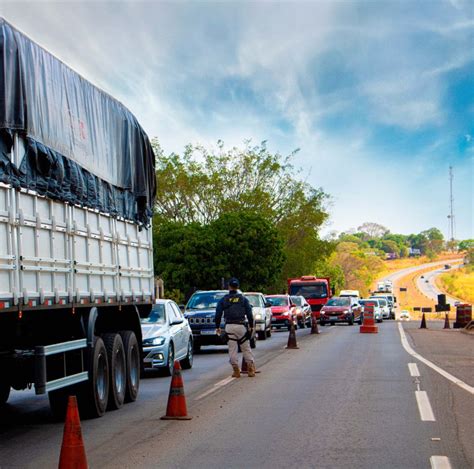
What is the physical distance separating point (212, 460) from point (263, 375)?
903 cm

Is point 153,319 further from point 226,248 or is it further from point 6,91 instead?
point 226,248

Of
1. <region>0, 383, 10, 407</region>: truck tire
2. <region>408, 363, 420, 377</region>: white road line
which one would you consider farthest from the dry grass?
<region>0, 383, 10, 407</region>: truck tire

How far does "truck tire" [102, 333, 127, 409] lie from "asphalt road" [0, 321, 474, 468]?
0.27 metres

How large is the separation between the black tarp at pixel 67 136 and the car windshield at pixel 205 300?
37.1 ft

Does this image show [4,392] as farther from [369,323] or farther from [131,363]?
[369,323]

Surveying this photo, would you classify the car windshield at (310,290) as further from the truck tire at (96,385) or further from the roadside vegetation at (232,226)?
the truck tire at (96,385)

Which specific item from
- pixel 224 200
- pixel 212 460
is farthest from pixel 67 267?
pixel 224 200

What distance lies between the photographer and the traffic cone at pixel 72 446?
709 centimetres

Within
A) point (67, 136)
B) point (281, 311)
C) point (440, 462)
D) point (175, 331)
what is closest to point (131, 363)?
point (67, 136)

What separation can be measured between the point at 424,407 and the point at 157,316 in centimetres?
754

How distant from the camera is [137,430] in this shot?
1070 centimetres

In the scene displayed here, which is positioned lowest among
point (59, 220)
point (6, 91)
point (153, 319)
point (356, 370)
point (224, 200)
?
point (356, 370)

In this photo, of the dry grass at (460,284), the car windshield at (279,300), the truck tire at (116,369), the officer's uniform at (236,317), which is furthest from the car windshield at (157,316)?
the dry grass at (460,284)

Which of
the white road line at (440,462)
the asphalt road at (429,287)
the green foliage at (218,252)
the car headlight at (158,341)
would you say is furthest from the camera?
the asphalt road at (429,287)
